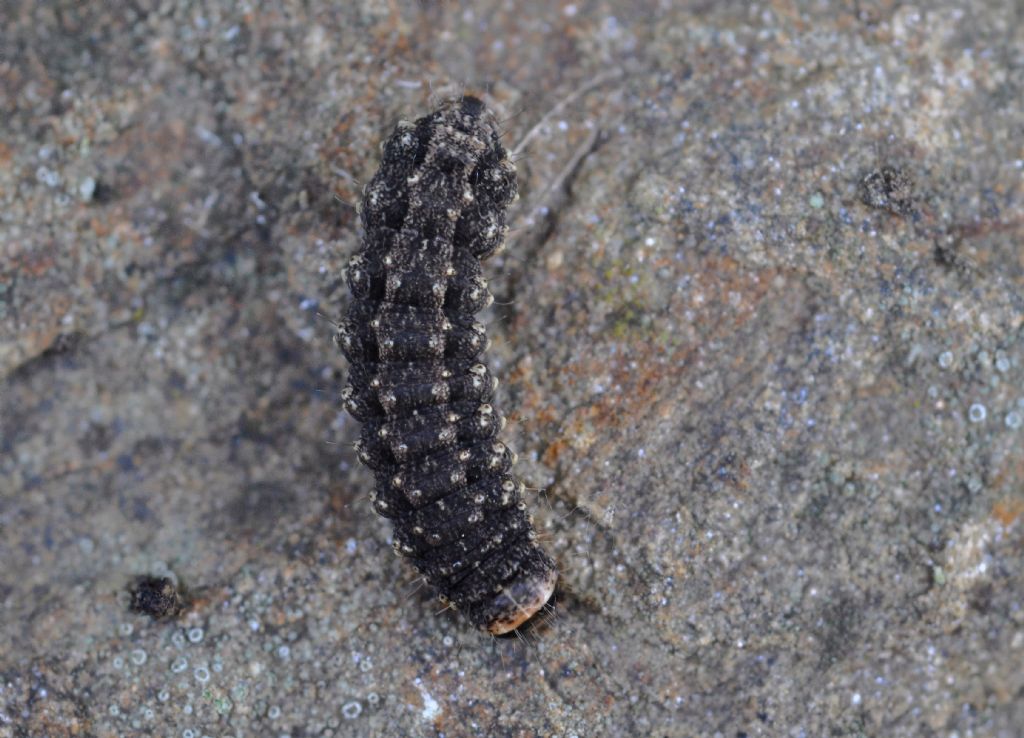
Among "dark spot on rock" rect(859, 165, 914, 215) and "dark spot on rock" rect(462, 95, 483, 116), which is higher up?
"dark spot on rock" rect(462, 95, 483, 116)

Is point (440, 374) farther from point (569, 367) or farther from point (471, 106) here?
point (471, 106)

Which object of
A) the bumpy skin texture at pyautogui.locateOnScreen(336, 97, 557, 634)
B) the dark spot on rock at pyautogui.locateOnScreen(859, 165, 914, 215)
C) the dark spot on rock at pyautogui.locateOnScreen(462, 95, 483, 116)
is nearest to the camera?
the bumpy skin texture at pyautogui.locateOnScreen(336, 97, 557, 634)

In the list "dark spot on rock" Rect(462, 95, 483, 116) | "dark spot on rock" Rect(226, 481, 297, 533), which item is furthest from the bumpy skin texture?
"dark spot on rock" Rect(226, 481, 297, 533)

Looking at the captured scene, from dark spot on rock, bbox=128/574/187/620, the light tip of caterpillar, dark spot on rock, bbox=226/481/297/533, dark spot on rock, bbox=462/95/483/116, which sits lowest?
dark spot on rock, bbox=128/574/187/620

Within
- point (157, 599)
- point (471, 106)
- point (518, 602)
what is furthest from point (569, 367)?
point (157, 599)

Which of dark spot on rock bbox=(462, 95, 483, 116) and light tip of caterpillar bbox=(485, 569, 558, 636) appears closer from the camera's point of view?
light tip of caterpillar bbox=(485, 569, 558, 636)

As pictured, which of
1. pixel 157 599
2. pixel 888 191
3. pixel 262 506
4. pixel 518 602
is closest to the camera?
pixel 518 602

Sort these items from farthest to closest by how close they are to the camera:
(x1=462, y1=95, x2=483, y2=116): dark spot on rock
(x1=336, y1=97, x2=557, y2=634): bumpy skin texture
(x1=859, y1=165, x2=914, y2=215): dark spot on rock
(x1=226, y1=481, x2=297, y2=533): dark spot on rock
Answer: (x1=226, y1=481, x2=297, y2=533): dark spot on rock, (x1=859, y1=165, x2=914, y2=215): dark spot on rock, (x1=462, y1=95, x2=483, y2=116): dark spot on rock, (x1=336, y1=97, x2=557, y2=634): bumpy skin texture

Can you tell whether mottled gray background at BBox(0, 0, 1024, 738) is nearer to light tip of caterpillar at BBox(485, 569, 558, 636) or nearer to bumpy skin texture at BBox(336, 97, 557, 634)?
light tip of caterpillar at BBox(485, 569, 558, 636)
